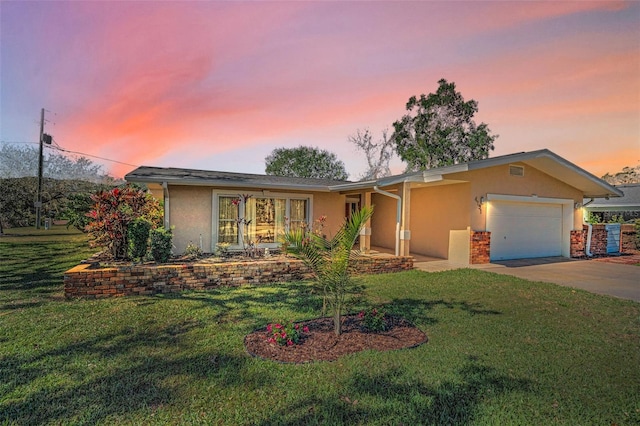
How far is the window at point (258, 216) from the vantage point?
10648mm

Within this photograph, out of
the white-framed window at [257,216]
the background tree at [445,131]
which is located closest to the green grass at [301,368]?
the white-framed window at [257,216]

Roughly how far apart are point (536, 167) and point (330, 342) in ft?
38.6

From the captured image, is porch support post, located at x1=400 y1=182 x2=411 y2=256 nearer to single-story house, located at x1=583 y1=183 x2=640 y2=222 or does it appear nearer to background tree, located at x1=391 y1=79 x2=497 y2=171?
single-story house, located at x1=583 y1=183 x2=640 y2=222

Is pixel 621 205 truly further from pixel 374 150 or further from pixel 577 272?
pixel 374 150

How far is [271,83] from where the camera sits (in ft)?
38.2

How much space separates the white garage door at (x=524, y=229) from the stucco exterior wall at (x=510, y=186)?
0.43 metres

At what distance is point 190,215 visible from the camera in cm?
1019

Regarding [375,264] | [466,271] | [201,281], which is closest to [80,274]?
[201,281]

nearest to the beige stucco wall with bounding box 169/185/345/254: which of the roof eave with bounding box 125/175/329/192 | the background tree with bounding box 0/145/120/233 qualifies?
the roof eave with bounding box 125/175/329/192

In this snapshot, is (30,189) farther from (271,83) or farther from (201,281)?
(201,281)

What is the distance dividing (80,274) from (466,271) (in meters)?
9.20

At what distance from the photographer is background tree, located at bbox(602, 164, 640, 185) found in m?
44.1

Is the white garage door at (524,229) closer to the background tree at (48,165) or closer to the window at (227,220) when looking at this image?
the window at (227,220)

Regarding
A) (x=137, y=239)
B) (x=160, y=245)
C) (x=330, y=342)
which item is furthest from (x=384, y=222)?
(x=330, y=342)
